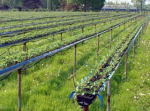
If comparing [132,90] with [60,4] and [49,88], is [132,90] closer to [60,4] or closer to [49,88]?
[49,88]

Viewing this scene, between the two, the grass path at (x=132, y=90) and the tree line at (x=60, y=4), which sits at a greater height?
the tree line at (x=60, y=4)

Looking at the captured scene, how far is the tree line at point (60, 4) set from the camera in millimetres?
62975

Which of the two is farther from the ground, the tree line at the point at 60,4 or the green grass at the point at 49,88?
the tree line at the point at 60,4

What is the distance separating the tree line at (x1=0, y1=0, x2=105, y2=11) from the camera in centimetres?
6297

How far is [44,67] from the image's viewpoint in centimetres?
685

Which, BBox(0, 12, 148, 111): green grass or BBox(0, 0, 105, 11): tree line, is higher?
BBox(0, 0, 105, 11): tree line

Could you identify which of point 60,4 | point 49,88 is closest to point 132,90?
point 49,88

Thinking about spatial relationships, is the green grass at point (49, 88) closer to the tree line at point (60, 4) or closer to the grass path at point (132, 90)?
the grass path at point (132, 90)

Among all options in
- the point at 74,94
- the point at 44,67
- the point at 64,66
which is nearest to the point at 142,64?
the point at 64,66

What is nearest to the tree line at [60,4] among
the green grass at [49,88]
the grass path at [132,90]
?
the grass path at [132,90]

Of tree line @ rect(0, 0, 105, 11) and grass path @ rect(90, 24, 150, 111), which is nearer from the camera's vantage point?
grass path @ rect(90, 24, 150, 111)

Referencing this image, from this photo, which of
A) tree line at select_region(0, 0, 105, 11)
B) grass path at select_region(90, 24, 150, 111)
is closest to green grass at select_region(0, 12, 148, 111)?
grass path at select_region(90, 24, 150, 111)

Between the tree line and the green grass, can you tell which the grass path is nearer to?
the green grass

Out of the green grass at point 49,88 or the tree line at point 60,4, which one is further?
the tree line at point 60,4
